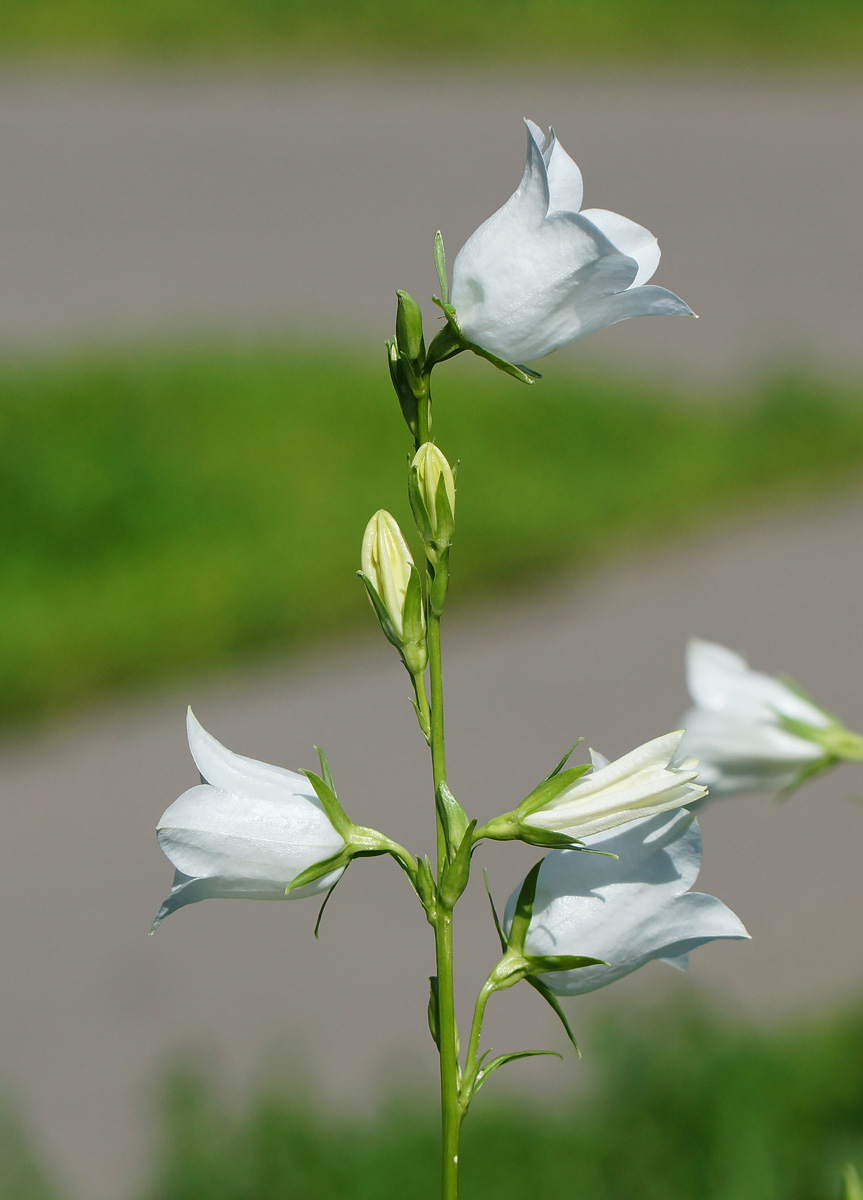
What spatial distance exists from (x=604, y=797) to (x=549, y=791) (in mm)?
42

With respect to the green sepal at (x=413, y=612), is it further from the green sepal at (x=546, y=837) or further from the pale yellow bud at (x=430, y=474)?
the green sepal at (x=546, y=837)

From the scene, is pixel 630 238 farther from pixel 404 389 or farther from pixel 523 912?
pixel 523 912

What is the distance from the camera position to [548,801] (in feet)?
3.39

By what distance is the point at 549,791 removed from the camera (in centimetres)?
103

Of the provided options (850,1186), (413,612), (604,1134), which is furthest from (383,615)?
(604,1134)

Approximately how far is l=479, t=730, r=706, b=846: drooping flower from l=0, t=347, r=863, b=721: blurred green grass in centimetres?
357

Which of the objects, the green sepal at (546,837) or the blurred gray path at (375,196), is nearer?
the green sepal at (546,837)

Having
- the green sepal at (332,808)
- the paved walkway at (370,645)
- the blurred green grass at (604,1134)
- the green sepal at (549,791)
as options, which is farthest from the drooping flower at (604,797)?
the paved walkway at (370,645)

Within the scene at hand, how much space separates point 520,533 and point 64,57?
620cm

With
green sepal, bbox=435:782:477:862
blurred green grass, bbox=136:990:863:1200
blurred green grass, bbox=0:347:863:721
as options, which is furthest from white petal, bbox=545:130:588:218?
blurred green grass, bbox=0:347:863:721

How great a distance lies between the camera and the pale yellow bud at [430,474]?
1.05 m

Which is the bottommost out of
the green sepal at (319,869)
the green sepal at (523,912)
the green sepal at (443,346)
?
the green sepal at (523,912)

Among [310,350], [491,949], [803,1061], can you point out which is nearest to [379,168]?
[310,350]

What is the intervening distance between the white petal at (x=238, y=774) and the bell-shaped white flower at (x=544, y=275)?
14.5 inches
